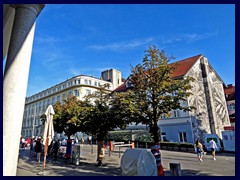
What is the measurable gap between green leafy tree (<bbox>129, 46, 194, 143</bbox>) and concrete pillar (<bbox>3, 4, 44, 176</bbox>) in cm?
654

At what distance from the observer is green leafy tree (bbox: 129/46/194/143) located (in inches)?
398

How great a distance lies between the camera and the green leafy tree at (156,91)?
33.2ft

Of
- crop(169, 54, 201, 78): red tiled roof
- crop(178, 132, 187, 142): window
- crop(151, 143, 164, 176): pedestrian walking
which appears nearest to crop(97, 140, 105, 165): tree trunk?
crop(151, 143, 164, 176): pedestrian walking

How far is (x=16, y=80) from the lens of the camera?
4.64 metres

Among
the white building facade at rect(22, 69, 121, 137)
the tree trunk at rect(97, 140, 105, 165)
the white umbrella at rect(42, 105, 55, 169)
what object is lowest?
the tree trunk at rect(97, 140, 105, 165)

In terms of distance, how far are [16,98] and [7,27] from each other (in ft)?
12.5

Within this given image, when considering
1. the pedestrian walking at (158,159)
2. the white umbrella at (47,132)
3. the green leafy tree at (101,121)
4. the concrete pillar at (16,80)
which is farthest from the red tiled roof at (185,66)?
the concrete pillar at (16,80)

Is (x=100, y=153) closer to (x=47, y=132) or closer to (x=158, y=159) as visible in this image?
(x=47, y=132)

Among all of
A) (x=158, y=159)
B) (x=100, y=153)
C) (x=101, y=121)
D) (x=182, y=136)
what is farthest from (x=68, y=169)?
(x=182, y=136)

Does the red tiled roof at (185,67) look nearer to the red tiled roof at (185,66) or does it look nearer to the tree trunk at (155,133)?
the red tiled roof at (185,66)

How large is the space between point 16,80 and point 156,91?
6930 mm

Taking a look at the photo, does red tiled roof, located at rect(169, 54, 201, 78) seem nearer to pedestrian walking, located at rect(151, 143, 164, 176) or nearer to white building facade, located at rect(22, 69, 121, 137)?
white building facade, located at rect(22, 69, 121, 137)

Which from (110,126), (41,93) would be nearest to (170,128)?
(110,126)

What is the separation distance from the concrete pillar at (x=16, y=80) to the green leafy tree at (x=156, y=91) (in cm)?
654
